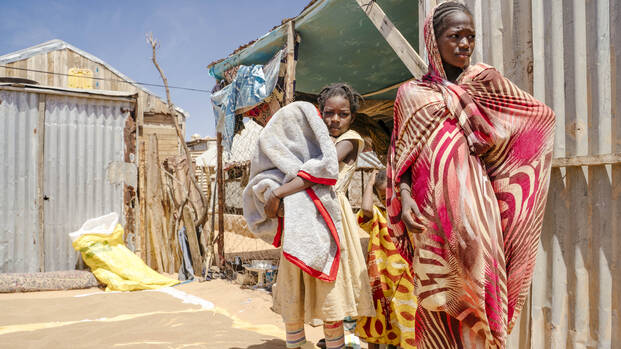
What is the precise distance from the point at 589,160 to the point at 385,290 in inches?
54.3

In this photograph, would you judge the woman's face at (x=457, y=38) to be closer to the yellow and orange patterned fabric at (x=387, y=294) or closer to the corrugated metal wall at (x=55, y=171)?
the yellow and orange patterned fabric at (x=387, y=294)

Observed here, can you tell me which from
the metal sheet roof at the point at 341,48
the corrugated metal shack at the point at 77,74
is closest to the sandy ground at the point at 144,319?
the metal sheet roof at the point at 341,48

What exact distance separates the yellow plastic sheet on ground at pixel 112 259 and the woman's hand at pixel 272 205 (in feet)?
13.3

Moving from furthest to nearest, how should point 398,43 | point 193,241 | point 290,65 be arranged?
point 193,241
point 290,65
point 398,43

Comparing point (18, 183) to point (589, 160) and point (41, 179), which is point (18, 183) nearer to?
point (41, 179)

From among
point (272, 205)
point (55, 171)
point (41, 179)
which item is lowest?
point (272, 205)

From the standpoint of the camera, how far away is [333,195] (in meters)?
2.26

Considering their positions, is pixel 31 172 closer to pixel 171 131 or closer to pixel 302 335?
pixel 302 335

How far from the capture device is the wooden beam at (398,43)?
284cm

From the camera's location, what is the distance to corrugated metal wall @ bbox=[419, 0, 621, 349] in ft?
6.06

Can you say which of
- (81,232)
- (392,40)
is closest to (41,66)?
(81,232)

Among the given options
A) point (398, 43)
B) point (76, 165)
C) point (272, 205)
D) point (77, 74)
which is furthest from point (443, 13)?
point (77, 74)

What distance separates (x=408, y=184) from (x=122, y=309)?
3976mm

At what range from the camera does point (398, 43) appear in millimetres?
3010
